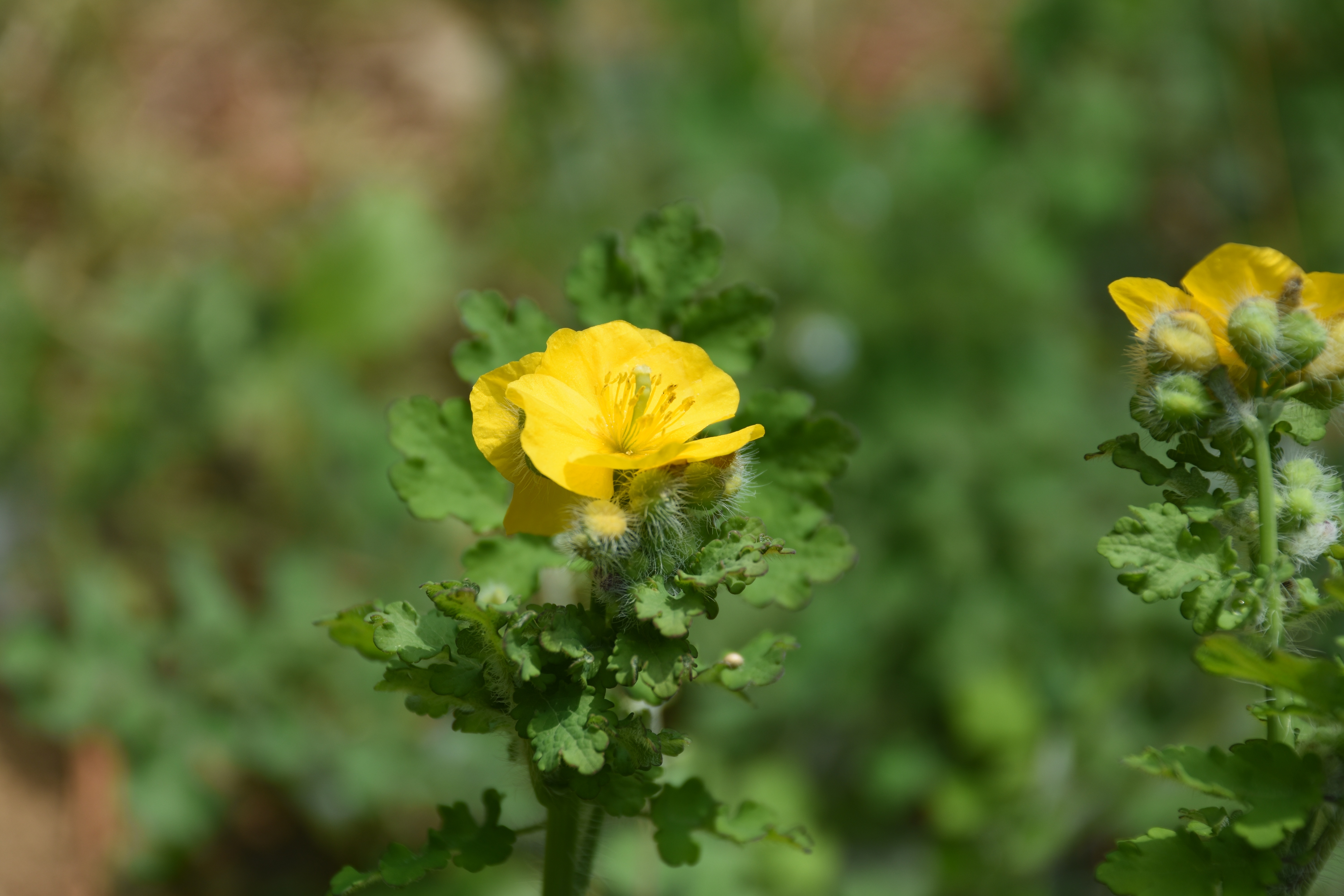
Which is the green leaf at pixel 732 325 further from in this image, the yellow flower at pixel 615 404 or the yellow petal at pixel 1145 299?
the yellow petal at pixel 1145 299

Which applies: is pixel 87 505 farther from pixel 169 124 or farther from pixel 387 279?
pixel 169 124

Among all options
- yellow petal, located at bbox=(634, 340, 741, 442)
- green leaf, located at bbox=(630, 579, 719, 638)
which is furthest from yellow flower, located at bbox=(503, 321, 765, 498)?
green leaf, located at bbox=(630, 579, 719, 638)

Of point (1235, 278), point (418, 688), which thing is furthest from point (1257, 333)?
point (418, 688)

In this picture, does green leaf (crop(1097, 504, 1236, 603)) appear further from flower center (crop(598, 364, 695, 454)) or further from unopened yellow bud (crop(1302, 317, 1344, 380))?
flower center (crop(598, 364, 695, 454))

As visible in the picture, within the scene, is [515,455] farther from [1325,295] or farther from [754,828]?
[1325,295]

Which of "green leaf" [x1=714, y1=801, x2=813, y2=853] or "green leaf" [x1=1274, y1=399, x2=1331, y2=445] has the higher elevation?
"green leaf" [x1=1274, y1=399, x2=1331, y2=445]

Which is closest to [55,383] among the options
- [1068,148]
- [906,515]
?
[906,515]
